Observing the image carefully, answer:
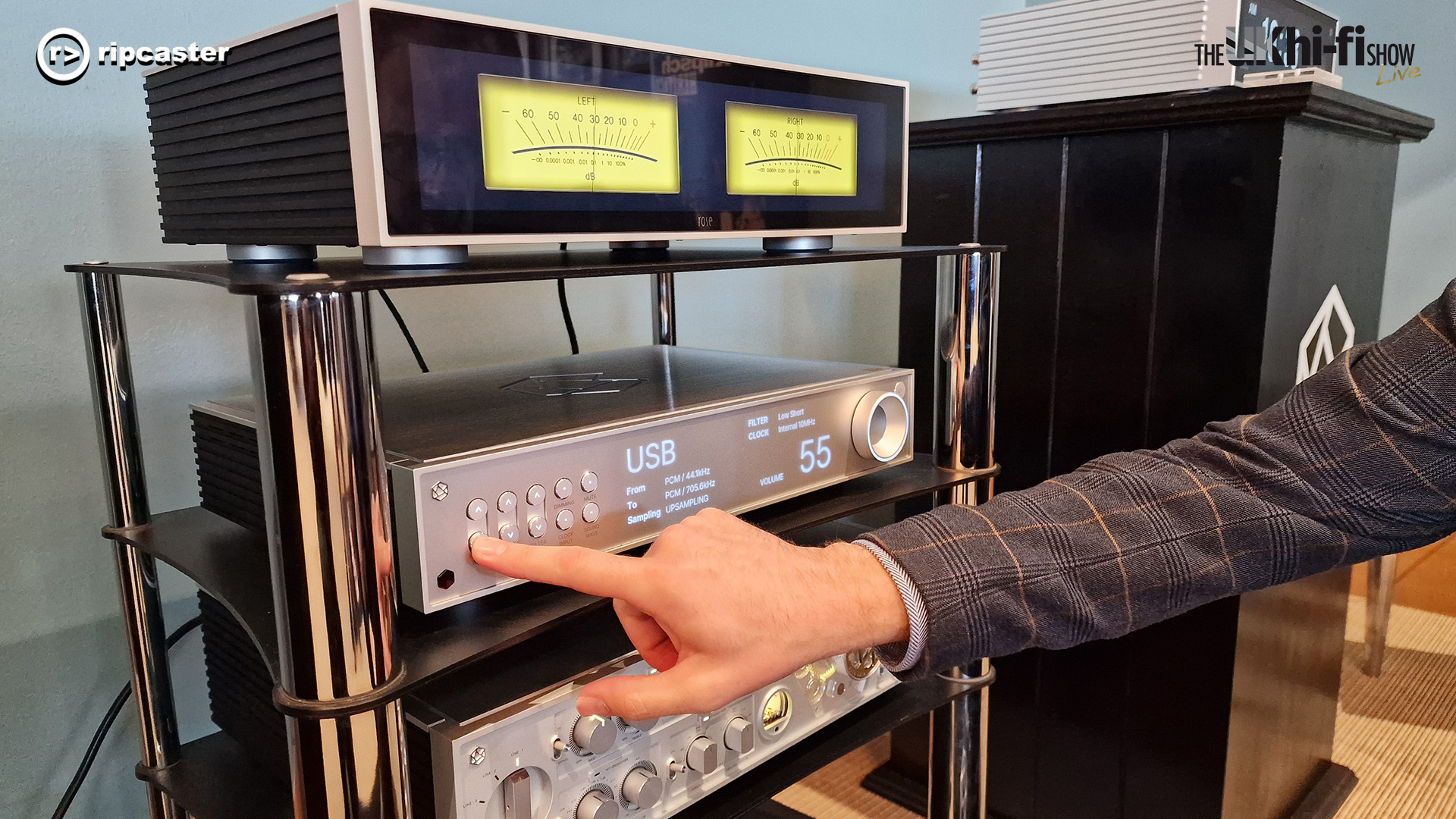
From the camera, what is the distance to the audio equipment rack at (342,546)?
0.52 metres

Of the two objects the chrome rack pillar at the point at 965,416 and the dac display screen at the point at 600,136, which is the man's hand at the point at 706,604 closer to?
the dac display screen at the point at 600,136

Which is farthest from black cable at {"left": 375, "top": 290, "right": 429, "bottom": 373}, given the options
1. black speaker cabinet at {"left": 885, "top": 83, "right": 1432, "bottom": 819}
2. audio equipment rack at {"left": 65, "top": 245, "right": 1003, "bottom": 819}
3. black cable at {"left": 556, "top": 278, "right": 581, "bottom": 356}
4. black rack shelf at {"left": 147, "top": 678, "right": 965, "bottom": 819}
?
black speaker cabinet at {"left": 885, "top": 83, "right": 1432, "bottom": 819}

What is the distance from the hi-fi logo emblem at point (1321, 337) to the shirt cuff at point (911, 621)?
791mm

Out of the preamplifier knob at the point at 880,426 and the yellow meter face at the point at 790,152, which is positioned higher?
the yellow meter face at the point at 790,152

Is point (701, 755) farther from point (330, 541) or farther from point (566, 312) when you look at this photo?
point (566, 312)

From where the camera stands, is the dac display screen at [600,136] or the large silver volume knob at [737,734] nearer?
the dac display screen at [600,136]

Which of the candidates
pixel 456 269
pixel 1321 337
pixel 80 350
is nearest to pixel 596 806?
pixel 456 269

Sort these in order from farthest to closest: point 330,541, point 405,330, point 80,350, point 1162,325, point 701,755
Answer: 1. point 1162,325
2. point 405,330
3. point 80,350
4. point 701,755
5. point 330,541

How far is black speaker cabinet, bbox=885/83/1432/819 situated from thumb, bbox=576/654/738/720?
0.82m

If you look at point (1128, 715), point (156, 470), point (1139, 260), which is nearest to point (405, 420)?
point (156, 470)

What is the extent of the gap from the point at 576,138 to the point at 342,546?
11.7 inches

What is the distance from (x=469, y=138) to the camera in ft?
1.93

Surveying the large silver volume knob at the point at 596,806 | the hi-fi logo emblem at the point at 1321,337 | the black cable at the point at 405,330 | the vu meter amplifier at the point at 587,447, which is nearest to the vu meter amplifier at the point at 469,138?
the vu meter amplifier at the point at 587,447

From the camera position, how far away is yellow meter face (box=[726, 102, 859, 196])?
2.46ft
